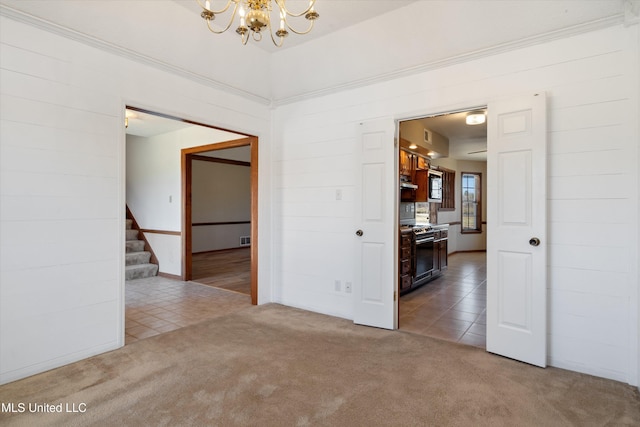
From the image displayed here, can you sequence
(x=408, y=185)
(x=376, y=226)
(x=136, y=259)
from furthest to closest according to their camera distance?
(x=136, y=259)
(x=408, y=185)
(x=376, y=226)

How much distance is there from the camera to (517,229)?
2.74m

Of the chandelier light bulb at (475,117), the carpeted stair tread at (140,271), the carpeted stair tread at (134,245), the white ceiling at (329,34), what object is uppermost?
the white ceiling at (329,34)

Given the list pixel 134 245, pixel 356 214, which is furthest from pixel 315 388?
pixel 134 245

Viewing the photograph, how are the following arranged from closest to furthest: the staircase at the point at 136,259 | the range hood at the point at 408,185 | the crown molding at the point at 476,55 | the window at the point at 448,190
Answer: the crown molding at the point at 476,55 < the range hood at the point at 408,185 < the staircase at the point at 136,259 < the window at the point at 448,190

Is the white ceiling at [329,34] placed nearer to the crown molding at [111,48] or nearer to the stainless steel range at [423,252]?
the crown molding at [111,48]

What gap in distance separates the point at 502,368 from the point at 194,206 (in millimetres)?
7342

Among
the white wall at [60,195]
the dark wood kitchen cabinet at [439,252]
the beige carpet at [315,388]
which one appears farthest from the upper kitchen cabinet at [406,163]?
the white wall at [60,195]

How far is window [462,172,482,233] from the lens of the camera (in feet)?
31.8

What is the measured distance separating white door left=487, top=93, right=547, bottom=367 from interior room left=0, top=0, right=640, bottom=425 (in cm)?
1

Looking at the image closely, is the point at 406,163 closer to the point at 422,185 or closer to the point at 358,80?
the point at 422,185

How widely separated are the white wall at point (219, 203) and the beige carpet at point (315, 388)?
18.4 feet

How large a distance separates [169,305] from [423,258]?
3.59 m

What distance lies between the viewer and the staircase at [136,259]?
583 centimetres

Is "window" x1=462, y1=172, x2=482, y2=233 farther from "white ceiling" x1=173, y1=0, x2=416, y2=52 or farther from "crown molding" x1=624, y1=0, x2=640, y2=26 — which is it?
"crown molding" x1=624, y1=0, x2=640, y2=26
